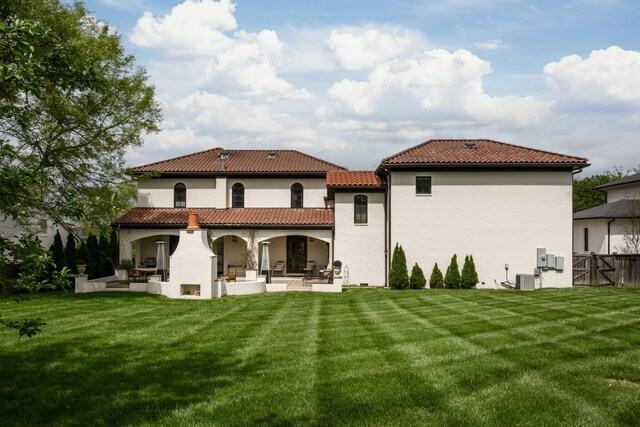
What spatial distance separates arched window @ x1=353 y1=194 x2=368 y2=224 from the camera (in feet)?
83.2

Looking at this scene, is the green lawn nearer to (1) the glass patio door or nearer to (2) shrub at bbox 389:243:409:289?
(2) shrub at bbox 389:243:409:289

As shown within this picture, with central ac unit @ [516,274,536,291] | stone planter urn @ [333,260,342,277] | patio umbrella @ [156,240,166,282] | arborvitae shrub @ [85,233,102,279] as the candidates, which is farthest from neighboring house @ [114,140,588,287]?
patio umbrella @ [156,240,166,282]

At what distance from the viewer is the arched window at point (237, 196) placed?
100 ft

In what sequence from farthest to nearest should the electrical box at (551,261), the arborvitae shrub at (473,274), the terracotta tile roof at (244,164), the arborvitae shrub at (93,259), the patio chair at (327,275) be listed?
the terracotta tile roof at (244,164), the arborvitae shrub at (93,259), the patio chair at (327,275), the electrical box at (551,261), the arborvitae shrub at (473,274)

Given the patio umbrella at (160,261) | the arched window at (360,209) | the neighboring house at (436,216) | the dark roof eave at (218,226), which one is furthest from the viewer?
the dark roof eave at (218,226)

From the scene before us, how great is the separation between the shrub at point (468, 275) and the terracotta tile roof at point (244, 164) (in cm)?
1074

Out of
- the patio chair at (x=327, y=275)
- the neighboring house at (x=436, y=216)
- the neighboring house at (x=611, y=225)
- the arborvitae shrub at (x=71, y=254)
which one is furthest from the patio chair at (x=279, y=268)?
the neighboring house at (x=611, y=225)

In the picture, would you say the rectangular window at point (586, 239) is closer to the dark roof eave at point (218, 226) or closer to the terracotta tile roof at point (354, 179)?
the terracotta tile roof at point (354, 179)

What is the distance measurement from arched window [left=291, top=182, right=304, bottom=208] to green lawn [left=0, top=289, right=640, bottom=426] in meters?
15.4

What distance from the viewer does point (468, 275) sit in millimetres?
23266

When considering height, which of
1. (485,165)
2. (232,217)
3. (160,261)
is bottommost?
(160,261)

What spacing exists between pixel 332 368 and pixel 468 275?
52.4ft

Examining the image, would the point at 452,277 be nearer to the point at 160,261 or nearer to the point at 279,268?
the point at 279,268

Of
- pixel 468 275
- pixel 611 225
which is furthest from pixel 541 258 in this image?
pixel 611 225
